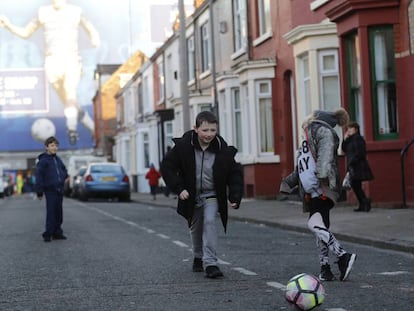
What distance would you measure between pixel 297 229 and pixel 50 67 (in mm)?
57849

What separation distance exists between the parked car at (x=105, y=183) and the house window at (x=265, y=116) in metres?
9.31

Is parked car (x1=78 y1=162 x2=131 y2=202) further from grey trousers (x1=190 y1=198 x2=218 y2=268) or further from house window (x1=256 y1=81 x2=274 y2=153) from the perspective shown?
grey trousers (x1=190 y1=198 x2=218 y2=268)

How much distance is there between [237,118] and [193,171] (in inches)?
825

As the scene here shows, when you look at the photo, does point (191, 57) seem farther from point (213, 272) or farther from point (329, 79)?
point (213, 272)

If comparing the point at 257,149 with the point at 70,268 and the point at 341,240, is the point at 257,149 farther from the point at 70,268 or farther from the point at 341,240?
the point at 70,268

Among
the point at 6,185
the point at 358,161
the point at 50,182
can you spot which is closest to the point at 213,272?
the point at 50,182

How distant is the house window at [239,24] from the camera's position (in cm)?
2981

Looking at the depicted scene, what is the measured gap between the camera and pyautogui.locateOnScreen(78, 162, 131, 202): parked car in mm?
35031

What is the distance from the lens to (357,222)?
15688 mm

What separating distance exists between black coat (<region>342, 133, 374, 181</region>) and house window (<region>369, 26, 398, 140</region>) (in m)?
1.35

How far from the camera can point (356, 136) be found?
17.9 meters

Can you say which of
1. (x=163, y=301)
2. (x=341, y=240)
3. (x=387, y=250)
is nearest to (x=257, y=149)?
(x=341, y=240)

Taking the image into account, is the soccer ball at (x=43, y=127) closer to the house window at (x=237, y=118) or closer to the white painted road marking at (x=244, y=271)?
the house window at (x=237, y=118)

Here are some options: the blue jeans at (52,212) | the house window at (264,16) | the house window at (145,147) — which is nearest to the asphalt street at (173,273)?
the blue jeans at (52,212)
